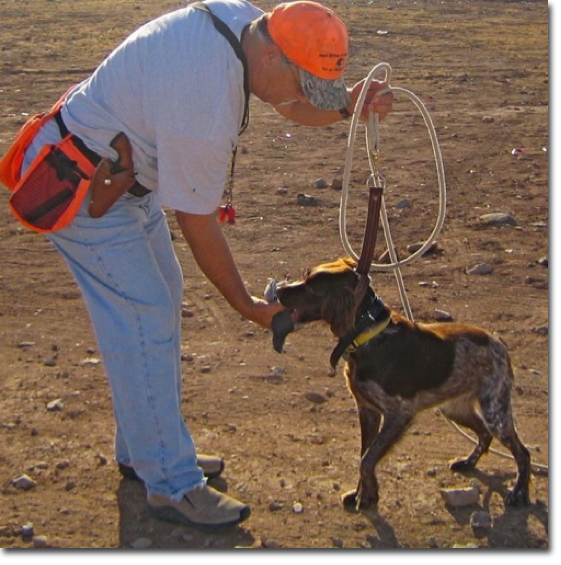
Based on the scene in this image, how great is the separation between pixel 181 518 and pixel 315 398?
1462 mm

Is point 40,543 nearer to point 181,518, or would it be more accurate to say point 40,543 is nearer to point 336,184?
point 181,518

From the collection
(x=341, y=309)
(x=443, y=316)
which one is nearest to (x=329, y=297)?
(x=341, y=309)

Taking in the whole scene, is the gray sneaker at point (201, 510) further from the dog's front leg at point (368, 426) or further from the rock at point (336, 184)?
the rock at point (336, 184)

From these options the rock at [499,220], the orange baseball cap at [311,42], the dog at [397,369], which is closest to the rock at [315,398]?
the dog at [397,369]

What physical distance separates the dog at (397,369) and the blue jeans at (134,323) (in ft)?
1.95

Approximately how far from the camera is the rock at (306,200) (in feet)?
30.6

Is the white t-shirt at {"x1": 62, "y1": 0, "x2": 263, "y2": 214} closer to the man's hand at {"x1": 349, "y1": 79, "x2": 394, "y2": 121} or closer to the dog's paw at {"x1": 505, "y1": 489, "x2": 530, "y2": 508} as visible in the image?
the man's hand at {"x1": 349, "y1": 79, "x2": 394, "y2": 121}

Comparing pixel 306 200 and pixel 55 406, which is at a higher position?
pixel 55 406

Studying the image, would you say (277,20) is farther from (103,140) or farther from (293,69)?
(103,140)

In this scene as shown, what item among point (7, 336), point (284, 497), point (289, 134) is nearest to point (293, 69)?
point (284, 497)

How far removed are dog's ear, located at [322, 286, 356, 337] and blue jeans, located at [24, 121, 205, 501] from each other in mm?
694

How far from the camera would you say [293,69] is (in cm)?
418

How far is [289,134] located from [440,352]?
704 cm

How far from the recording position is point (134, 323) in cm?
447
